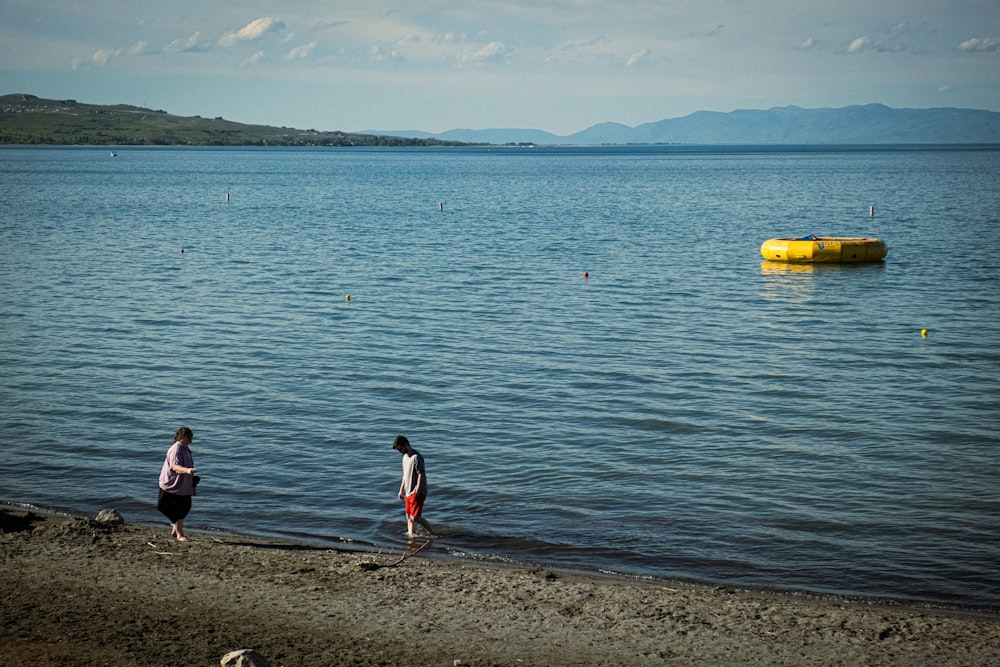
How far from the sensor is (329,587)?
12867mm

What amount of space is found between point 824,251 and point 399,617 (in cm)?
4078

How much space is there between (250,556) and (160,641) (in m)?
3.01

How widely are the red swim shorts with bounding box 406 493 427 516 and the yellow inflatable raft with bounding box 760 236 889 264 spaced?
37142mm

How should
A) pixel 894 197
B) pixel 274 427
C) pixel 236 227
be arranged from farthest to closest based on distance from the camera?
pixel 894 197
pixel 236 227
pixel 274 427

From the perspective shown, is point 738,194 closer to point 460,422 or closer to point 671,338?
point 671,338

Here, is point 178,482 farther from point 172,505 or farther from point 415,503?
point 415,503

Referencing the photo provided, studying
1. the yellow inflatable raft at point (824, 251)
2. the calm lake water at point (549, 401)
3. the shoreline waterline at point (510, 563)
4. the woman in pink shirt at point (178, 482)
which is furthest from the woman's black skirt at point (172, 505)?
the yellow inflatable raft at point (824, 251)

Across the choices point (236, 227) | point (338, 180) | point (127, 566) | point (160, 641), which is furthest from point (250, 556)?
point (338, 180)

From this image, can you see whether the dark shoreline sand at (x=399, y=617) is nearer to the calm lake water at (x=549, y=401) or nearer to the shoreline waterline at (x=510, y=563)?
the shoreline waterline at (x=510, y=563)

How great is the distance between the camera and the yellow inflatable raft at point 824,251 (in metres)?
48.7

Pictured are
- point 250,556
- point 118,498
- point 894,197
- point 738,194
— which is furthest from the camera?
point 738,194

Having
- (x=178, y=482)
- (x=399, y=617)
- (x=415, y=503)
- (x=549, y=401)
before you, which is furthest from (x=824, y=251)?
(x=399, y=617)

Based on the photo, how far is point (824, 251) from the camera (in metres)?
48.6

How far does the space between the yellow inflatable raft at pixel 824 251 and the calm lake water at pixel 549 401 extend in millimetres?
695
